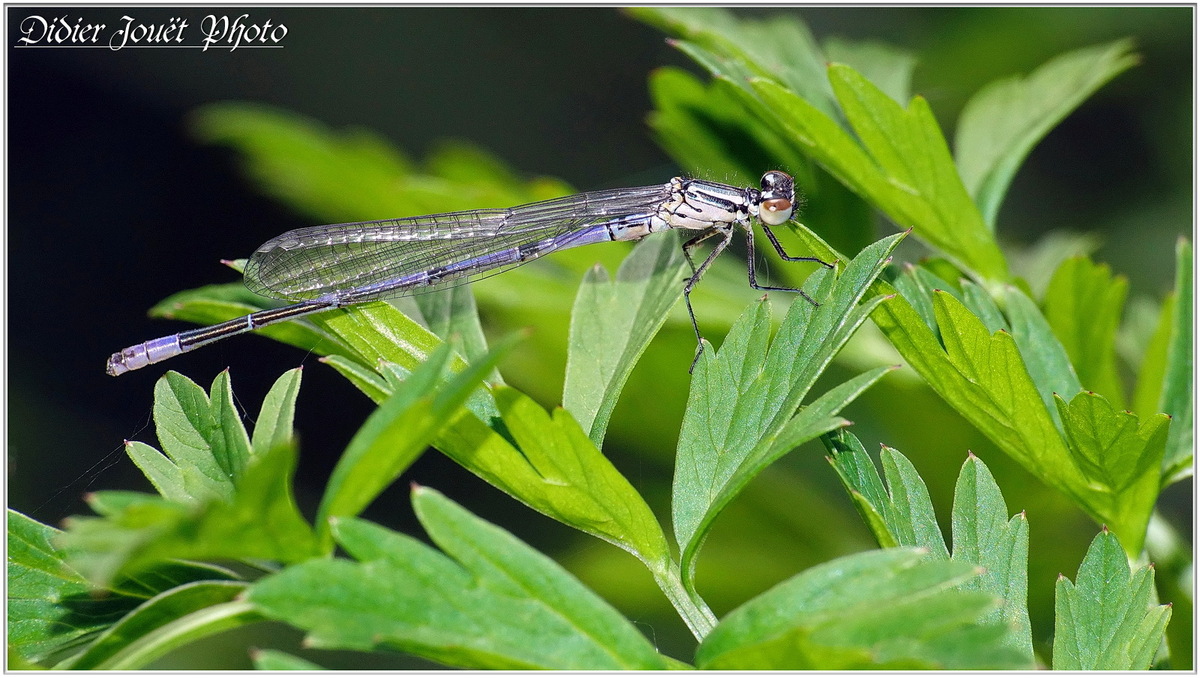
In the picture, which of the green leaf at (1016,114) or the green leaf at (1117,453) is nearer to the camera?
the green leaf at (1117,453)

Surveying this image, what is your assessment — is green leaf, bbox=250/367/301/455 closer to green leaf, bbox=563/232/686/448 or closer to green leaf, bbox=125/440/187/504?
green leaf, bbox=125/440/187/504

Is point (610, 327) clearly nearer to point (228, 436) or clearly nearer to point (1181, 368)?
point (228, 436)

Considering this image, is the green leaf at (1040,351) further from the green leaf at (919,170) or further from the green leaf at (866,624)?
the green leaf at (866,624)

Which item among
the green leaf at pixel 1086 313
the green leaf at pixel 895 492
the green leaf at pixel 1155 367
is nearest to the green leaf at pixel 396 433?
the green leaf at pixel 895 492

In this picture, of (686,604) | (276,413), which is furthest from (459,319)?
(686,604)

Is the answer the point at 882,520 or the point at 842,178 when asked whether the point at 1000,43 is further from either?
the point at 882,520

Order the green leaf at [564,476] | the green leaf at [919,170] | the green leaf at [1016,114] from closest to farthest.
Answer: the green leaf at [564,476] < the green leaf at [919,170] < the green leaf at [1016,114]
